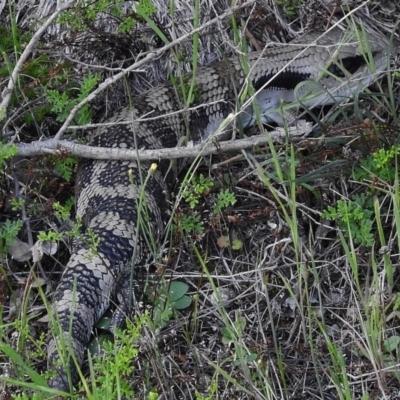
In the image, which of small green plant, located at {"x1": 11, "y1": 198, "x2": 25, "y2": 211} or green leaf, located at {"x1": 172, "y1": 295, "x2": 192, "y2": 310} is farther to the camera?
small green plant, located at {"x1": 11, "y1": 198, "x2": 25, "y2": 211}

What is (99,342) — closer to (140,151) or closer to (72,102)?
(140,151)

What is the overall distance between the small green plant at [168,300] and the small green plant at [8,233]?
0.69m

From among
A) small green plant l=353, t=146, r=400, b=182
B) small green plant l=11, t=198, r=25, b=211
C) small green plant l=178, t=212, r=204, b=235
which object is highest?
small green plant l=11, t=198, r=25, b=211

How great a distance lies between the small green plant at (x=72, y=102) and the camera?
4023 millimetres

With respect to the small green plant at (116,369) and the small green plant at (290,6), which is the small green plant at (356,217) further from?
the small green plant at (290,6)

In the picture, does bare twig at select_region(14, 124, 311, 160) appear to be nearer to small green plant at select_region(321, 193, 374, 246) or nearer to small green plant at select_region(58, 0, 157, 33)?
small green plant at select_region(321, 193, 374, 246)

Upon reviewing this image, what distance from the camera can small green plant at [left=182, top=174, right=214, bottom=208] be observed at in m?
3.62

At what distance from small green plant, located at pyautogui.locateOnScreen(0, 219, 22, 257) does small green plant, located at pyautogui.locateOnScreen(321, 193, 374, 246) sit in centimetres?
134

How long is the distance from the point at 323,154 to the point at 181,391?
1.29 m

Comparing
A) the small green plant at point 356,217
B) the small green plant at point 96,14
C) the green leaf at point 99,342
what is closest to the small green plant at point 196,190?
the small green plant at point 356,217

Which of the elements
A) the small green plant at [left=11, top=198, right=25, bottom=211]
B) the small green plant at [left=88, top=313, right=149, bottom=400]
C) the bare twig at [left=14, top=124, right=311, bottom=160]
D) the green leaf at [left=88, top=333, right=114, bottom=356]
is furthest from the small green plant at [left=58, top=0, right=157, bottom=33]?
the small green plant at [left=88, top=313, right=149, bottom=400]

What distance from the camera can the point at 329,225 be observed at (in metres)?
3.80

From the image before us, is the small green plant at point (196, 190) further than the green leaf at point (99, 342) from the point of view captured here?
Yes

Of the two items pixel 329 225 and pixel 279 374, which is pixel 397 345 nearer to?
pixel 279 374
